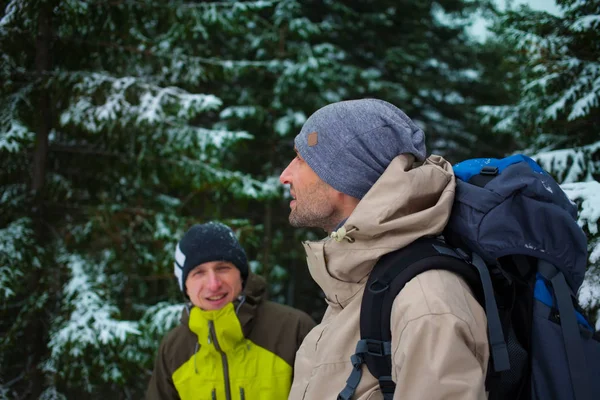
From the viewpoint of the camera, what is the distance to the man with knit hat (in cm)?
316

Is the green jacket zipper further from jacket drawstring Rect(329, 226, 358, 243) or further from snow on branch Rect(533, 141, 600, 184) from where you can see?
snow on branch Rect(533, 141, 600, 184)

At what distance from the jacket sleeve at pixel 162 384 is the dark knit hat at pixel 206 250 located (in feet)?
1.80

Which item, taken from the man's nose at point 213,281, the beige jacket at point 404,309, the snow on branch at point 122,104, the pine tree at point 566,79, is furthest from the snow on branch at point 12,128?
the pine tree at point 566,79

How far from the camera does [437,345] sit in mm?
1418

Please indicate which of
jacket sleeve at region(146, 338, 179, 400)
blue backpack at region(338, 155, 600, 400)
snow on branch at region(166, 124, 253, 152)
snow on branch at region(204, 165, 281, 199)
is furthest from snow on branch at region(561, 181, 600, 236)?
snow on branch at region(204, 165, 281, 199)

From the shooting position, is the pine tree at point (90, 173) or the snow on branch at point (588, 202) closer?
the snow on branch at point (588, 202)

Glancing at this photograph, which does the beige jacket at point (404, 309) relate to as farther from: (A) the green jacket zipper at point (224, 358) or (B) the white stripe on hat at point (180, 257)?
(B) the white stripe on hat at point (180, 257)

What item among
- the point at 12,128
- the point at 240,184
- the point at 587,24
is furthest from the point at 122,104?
the point at 587,24

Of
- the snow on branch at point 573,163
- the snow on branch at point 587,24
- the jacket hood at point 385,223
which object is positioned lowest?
the snow on branch at point 573,163

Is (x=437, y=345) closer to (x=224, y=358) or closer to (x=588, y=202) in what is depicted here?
(x=588, y=202)

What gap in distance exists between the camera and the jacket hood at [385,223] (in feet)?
5.48

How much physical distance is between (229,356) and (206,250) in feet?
2.41

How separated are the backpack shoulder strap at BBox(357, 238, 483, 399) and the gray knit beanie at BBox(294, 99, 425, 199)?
46cm

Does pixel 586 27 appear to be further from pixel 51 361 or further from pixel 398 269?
pixel 51 361
